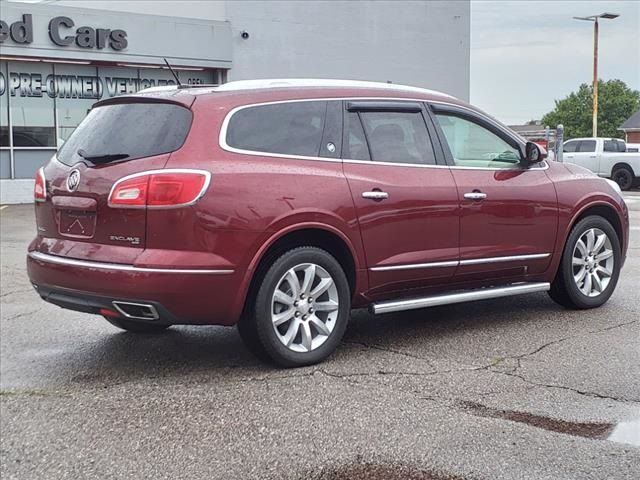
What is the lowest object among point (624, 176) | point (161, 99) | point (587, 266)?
point (587, 266)

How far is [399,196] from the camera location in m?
5.55

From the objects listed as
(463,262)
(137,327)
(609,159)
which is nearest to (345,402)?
(463,262)

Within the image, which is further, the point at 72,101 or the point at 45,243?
the point at 72,101

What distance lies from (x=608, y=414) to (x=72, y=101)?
65.3 ft

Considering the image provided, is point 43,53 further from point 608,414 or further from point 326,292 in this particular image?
point 608,414

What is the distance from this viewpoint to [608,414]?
4359 millimetres

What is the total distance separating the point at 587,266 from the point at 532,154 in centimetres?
115

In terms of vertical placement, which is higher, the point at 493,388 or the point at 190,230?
the point at 190,230

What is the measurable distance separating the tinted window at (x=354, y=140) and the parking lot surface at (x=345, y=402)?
133 cm

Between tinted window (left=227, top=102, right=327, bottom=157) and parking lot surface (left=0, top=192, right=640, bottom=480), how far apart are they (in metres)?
1.39

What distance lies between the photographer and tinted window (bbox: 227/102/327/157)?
5.09 meters

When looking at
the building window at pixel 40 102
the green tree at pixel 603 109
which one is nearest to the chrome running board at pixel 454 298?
the building window at pixel 40 102

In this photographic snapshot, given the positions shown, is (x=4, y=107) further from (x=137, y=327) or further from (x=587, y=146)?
(x=587, y=146)

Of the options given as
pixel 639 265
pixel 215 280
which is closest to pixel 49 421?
pixel 215 280
